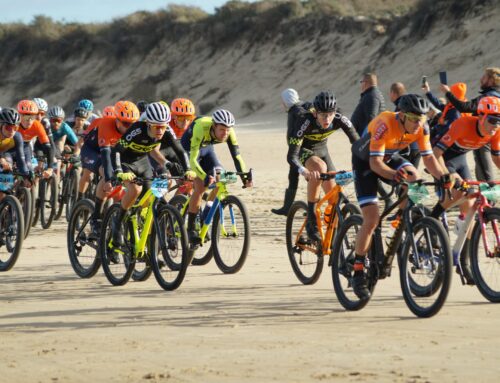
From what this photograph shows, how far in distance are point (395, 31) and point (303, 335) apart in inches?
1470

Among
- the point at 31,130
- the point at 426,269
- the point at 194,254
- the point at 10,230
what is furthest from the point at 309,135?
the point at 31,130

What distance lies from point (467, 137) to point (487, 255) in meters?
1.71

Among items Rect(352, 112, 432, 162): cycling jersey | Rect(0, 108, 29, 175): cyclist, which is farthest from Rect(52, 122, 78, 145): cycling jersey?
Rect(352, 112, 432, 162): cycling jersey

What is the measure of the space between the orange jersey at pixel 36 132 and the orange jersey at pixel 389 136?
7104mm

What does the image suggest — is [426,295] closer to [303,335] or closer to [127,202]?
[303,335]

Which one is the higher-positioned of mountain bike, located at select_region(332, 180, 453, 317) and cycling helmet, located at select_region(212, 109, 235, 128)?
cycling helmet, located at select_region(212, 109, 235, 128)

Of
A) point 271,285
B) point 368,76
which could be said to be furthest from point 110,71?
point 271,285

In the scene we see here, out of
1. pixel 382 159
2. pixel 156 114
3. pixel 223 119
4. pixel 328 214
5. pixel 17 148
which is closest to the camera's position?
pixel 382 159

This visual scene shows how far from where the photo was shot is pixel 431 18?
142 ft

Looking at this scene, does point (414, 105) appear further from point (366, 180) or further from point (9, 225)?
point (9, 225)

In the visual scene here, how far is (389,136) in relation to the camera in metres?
9.69

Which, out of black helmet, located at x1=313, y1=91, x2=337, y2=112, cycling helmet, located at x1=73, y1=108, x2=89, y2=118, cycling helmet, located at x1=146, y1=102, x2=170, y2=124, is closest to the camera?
black helmet, located at x1=313, y1=91, x2=337, y2=112

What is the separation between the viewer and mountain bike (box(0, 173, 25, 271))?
13.2 m

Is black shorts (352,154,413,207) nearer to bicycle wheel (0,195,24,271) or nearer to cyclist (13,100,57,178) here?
bicycle wheel (0,195,24,271)
